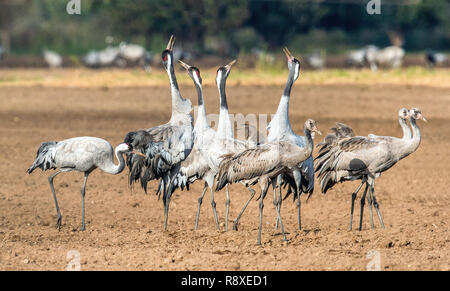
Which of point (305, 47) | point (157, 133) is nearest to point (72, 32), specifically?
point (305, 47)

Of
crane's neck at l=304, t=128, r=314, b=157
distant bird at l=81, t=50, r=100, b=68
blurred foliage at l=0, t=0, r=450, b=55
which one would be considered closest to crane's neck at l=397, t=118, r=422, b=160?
crane's neck at l=304, t=128, r=314, b=157

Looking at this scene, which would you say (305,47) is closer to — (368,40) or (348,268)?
(368,40)

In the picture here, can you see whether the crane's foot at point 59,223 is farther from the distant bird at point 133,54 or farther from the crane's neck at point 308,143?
the distant bird at point 133,54

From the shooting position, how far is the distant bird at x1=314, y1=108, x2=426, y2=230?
8.00 metres

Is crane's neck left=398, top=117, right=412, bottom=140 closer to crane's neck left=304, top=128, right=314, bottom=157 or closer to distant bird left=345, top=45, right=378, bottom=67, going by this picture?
crane's neck left=304, top=128, right=314, bottom=157

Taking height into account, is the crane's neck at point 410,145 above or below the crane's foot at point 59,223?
above

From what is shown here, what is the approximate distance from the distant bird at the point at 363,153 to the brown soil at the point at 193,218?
552 millimetres

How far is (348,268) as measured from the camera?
6.49 metres

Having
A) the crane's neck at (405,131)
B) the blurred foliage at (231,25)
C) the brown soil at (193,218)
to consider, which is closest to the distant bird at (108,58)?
the blurred foliage at (231,25)

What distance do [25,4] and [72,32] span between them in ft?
9.71

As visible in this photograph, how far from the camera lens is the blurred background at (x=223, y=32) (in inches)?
1228

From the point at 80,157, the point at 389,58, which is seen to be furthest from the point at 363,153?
the point at 389,58

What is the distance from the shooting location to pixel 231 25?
114 feet

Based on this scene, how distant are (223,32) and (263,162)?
28.5 metres
